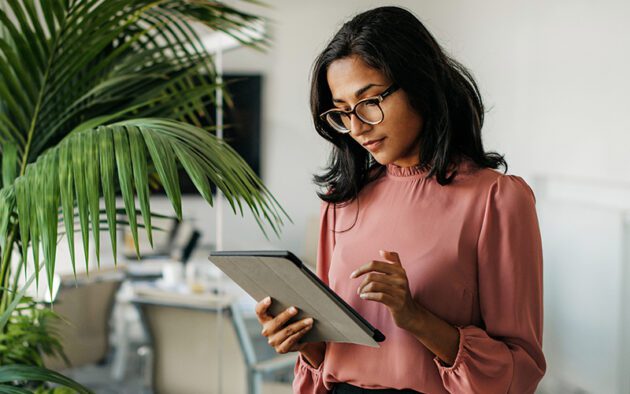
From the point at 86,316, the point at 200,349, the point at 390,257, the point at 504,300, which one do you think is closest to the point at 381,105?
the point at 390,257

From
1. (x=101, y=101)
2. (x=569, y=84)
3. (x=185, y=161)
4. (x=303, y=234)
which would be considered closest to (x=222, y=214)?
(x=303, y=234)

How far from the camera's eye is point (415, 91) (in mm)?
1406

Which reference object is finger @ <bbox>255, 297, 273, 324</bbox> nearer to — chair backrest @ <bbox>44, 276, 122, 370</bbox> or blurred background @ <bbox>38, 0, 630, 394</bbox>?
blurred background @ <bbox>38, 0, 630, 394</bbox>

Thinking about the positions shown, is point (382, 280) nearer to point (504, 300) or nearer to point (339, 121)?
point (504, 300)

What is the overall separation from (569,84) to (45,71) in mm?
1396

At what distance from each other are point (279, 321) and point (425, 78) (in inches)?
19.4

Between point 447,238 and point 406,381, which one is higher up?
point 447,238

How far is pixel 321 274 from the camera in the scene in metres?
A: 1.66

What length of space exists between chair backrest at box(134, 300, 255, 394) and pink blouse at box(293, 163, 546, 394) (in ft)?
6.24

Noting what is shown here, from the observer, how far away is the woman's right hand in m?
1.44

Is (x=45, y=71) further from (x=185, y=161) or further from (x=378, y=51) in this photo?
(x=378, y=51)

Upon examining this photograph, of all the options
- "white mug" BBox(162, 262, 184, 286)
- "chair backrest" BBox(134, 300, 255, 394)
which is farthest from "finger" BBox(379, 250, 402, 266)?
"white mug" BBox(162, 262, 184, 286)

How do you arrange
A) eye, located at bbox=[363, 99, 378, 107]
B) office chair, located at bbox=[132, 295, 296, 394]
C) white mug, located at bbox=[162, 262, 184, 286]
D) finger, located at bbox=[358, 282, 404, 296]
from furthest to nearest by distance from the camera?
white mug, located at bbox=[162, 262, 184, 286] < office chair, located at bbox=[132, 295, 296, 394] < eye, located at bbox=[363, 99, 378, 107] < finger, located at bbox=[358, 282, 404, 296]

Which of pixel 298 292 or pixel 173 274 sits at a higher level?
pixel 298 292
